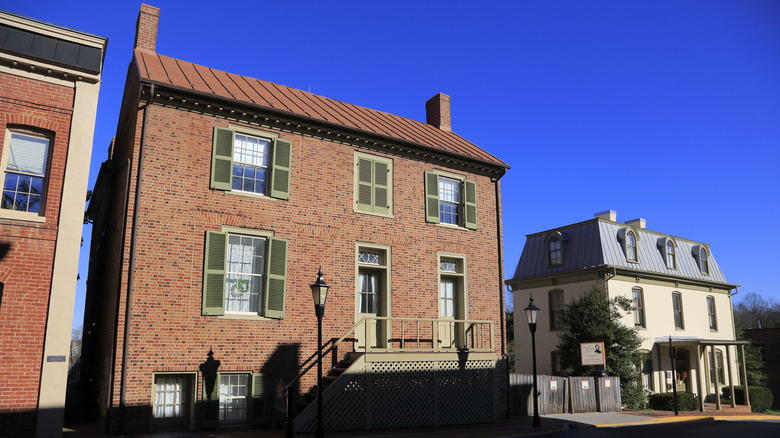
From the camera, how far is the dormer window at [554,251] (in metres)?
27.7

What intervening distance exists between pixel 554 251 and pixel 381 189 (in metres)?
14.2

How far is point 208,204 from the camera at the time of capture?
1388 centimetres

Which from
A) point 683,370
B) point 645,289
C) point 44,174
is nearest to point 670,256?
point 645,289

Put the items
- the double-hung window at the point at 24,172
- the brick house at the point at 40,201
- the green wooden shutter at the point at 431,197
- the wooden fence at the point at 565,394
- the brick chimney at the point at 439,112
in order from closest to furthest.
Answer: the brick house at the point at 40,201, the double-hung window at the point at 24,172, the green wooden shutter at the point at 431,197, the wooden fence at the point at 565,394, the brick chimney at the point at 439,112

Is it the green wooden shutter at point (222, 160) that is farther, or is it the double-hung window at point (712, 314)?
the double-hung window at point (712, 314)

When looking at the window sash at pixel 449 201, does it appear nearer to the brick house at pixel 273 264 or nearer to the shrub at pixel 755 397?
the brick house at pixel 273 264

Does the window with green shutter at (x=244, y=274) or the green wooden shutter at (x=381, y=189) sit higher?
the green wooden shutter at (x=381, y=189)

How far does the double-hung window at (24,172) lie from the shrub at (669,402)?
2263 centimetres

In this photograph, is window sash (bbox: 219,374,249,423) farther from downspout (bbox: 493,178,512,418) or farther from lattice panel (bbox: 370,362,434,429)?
downspout (bbox: 493,178,512,418)

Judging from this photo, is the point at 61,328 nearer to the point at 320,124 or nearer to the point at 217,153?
the point at 217,153

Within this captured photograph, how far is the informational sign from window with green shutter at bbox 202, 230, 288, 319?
Answer: 11.2 m

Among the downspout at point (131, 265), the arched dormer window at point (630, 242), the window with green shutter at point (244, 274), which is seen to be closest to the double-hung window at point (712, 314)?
the arched dormer window at point (630, 242)

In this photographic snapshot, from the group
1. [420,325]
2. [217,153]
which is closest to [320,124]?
[217,153]

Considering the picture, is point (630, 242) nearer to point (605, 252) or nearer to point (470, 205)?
point (605, 252)
